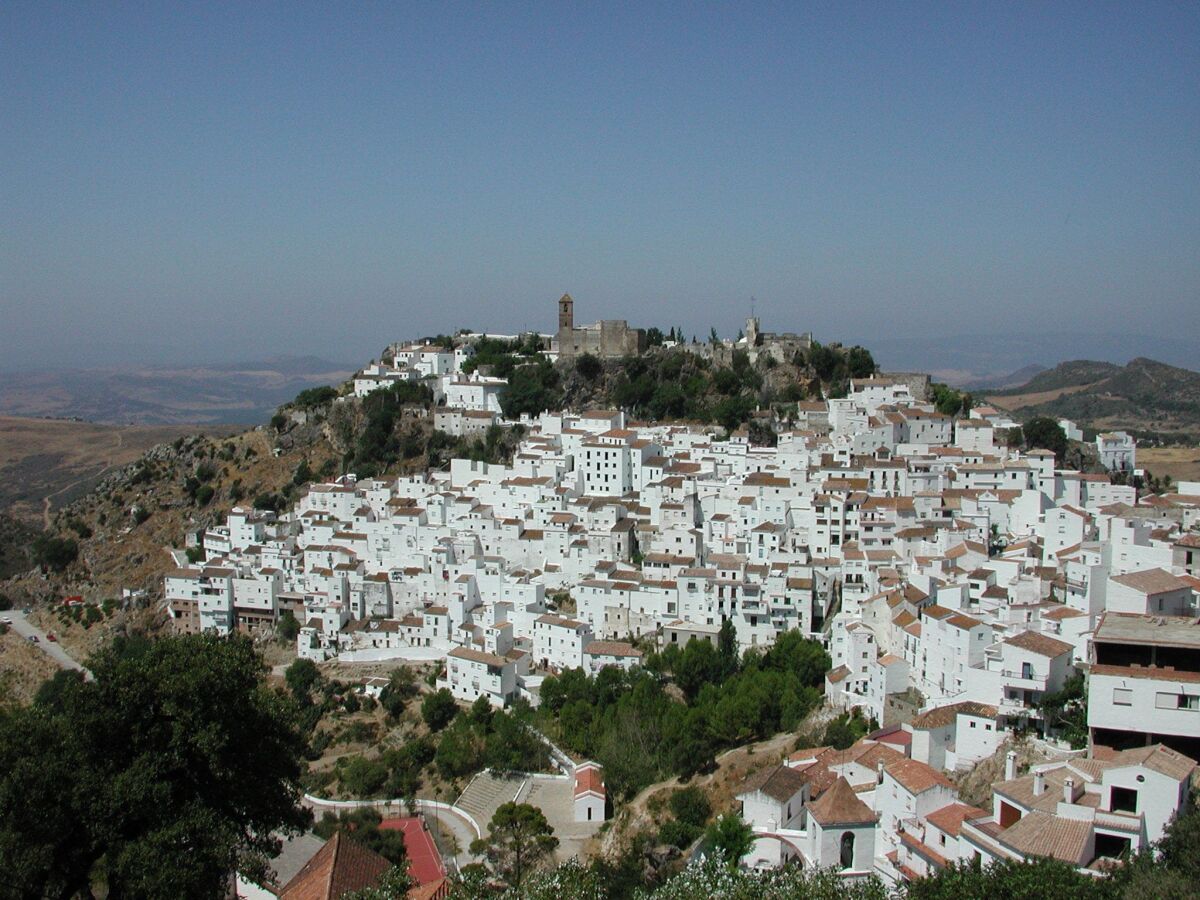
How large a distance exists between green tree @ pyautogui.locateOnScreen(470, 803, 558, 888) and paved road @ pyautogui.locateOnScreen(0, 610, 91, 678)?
23.5 m

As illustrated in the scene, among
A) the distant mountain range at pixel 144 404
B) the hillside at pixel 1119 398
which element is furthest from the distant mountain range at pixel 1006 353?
the distant mountain range at pixel 144 404

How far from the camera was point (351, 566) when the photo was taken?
34.0m

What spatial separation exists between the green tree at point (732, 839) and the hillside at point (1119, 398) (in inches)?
2164

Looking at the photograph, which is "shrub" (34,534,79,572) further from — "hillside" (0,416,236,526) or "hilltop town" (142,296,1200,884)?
"hillside" (0,416,236,526)

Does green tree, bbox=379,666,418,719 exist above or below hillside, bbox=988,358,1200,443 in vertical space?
below

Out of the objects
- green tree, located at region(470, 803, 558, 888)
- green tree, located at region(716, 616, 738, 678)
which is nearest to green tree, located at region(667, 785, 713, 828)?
green tree, located at region(470, 803, 558, 888)

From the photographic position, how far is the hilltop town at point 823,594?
14.7 metres

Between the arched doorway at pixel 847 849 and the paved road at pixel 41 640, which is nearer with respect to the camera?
the arched doorway at pixel 847 849

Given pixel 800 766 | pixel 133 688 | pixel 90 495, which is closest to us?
pixel 133 688

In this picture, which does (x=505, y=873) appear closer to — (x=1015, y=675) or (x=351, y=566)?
(x=1015, y=675)

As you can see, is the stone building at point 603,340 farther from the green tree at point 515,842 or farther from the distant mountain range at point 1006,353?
the distant mountain range at point 1006,353

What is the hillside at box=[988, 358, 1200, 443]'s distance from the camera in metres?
71.6

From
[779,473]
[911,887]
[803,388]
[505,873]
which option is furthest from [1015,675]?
[803,388]

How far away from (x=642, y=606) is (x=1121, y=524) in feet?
40.2
